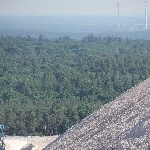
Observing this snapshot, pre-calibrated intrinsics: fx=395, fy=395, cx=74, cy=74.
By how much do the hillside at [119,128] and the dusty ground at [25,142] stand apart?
6.39 metres

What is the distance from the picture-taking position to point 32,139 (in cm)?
3291

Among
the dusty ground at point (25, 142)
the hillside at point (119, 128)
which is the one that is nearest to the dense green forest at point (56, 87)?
the dusty ground at point (25, 142)

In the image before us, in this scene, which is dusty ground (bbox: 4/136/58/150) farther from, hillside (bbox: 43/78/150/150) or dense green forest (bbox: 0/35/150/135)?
hillside (bbox: 43/78/150/150)

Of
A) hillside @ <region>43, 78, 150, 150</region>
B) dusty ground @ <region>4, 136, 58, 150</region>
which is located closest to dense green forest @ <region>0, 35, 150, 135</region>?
dusty ground @ <region>4, 136, 58, 150</region>

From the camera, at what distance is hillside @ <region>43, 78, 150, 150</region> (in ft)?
49.3

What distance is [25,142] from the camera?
105ft

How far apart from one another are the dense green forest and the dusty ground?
3337 mm

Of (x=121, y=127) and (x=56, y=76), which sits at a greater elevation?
(x=121, y=127)

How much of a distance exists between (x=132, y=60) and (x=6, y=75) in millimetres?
20900

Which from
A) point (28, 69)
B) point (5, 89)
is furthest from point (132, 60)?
point (5, 89)

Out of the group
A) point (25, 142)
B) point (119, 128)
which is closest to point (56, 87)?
point (25, 142)

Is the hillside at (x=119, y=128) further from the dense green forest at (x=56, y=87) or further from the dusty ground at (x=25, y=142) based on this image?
the dense green forest at (x=56, y=87)

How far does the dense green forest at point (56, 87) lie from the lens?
37219mm

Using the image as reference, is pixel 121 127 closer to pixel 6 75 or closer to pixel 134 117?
pixel 134 117
